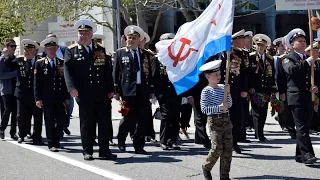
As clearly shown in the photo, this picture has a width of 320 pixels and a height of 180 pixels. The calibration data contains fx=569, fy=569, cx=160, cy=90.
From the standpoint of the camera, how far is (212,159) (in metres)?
7.00

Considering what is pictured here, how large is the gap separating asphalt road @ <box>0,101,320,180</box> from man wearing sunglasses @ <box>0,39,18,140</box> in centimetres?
107

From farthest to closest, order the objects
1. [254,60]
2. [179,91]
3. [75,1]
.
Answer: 1. [75,1]
2. [254,60]
3. [179,91]

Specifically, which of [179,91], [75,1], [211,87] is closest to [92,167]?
[179,91]

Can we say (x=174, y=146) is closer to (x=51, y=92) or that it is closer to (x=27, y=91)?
(x=51, y=92)

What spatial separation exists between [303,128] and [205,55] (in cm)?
191

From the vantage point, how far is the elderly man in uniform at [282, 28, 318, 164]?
8023 millimetres

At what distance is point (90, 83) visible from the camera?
348 inches

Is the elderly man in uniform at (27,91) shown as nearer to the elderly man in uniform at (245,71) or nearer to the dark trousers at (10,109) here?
the dark trousers at (10,109)

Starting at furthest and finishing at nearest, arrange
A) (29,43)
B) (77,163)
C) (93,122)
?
(29,43) → (93,122) → (77,163)

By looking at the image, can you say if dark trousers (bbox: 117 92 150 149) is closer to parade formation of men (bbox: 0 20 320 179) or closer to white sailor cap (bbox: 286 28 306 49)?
parade formation of men (bbox: 0 20 320 179)

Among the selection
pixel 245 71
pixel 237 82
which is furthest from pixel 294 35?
pixel 245 71

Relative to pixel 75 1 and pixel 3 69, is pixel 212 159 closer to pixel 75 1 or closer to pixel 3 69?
pixel 3 69

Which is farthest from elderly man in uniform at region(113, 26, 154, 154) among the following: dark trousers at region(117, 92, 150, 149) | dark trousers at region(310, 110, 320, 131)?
dark trousers at region(310, 110, 320, 131)

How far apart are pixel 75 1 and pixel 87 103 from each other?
1884 cm
